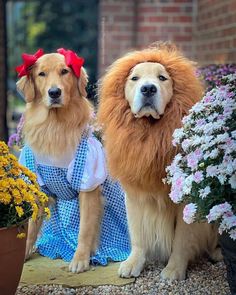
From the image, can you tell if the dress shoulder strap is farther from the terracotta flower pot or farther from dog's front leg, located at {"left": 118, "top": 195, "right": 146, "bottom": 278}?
the terracotta flower pot

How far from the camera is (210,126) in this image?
8.16 ft

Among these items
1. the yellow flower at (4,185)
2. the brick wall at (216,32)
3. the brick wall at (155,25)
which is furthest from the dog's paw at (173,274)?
the brick wall at (155,25)

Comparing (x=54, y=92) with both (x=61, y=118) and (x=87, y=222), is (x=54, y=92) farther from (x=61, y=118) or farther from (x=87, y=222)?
(x=87, y=222)

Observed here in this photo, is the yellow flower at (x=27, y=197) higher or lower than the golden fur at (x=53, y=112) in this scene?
lower

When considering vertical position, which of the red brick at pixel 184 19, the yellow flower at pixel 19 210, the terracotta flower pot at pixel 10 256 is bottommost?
the terracotta flower pot at pixel 10 256

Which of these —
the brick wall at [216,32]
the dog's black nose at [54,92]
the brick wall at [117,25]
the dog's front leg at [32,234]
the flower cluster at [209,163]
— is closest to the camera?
the flower cluster at [209,163]

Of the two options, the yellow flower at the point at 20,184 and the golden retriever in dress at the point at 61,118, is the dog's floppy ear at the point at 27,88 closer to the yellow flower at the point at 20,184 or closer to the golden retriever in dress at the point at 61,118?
the golden retriever in dress at the point at 61,118

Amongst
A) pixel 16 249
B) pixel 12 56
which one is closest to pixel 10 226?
pixel 16 249

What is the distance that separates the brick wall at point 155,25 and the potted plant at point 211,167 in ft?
10.5

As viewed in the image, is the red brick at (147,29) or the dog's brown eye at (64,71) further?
the red brick at (147,29)

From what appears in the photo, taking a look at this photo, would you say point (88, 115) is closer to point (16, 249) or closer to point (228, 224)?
point (16, 249)

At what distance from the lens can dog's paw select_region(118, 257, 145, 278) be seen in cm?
313

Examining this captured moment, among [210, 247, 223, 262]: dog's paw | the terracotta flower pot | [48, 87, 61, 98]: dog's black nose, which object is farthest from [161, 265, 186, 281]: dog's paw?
[48, 87, 61, 98]: dog's black nose

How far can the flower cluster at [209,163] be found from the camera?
91.2 inches
